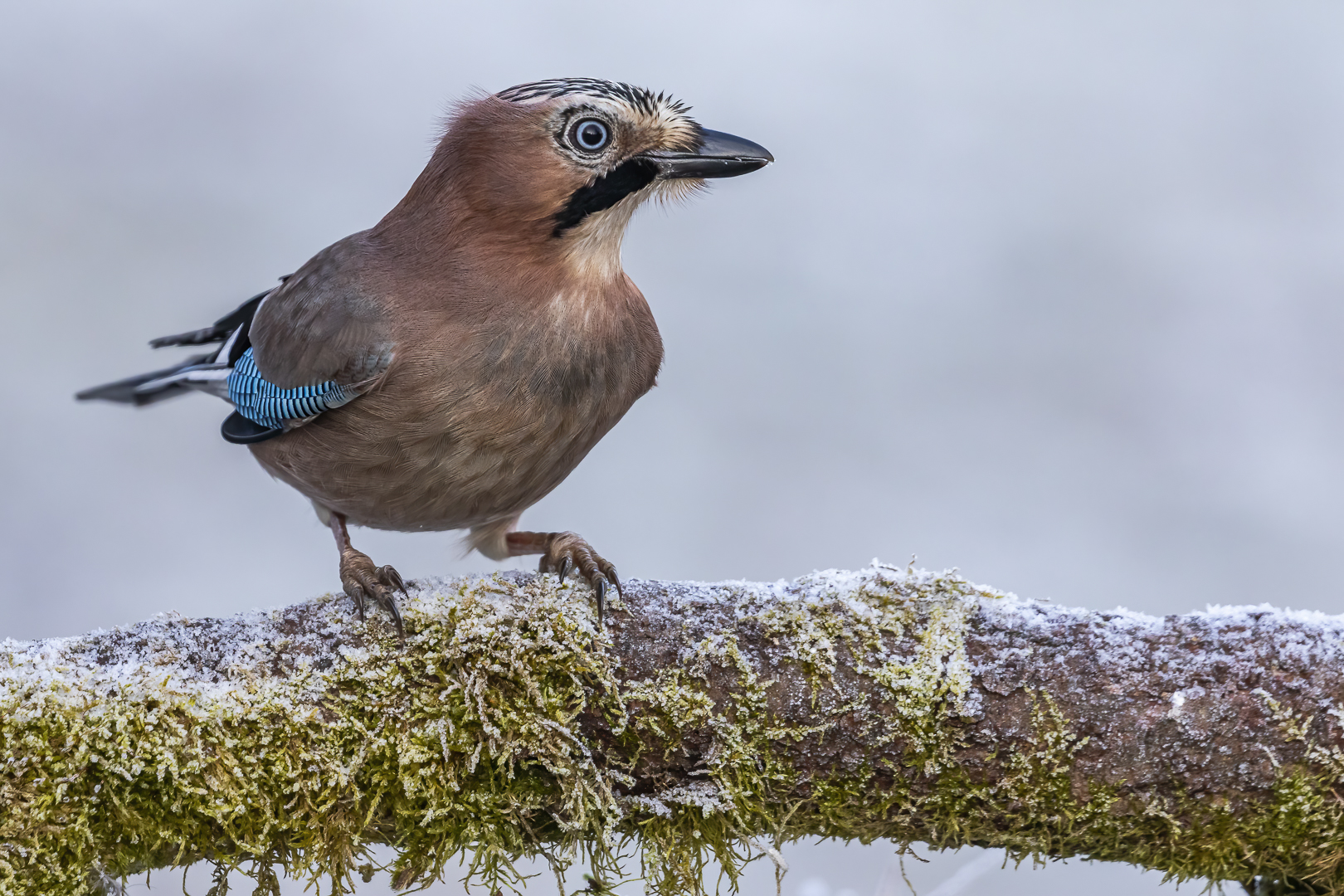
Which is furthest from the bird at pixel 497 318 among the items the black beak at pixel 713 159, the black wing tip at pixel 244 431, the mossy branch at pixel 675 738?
the mossy branch at pixel 675 738

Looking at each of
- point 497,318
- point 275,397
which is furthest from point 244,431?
point 497,318

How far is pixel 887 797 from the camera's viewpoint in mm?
2625

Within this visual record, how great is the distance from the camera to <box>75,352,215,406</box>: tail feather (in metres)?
4.61

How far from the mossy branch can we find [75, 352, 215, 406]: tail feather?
2127mm

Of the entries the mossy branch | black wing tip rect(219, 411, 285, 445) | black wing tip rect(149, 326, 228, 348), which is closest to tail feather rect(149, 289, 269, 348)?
black wing tip rect(149, 326, 228, 348)

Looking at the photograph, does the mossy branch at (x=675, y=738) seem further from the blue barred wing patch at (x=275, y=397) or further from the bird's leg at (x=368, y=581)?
the blue barred wing patch at (x=275, y=397)

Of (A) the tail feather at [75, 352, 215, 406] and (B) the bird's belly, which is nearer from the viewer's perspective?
(B) the bird's belly

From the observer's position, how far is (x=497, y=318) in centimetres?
328

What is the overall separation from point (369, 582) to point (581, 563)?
624 millimetres

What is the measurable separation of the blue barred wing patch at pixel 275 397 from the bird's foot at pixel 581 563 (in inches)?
31.1

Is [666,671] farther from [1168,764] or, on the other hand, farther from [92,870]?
[92,870]

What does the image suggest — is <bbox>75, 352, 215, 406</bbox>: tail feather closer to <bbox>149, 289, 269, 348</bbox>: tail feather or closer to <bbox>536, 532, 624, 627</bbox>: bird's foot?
<bbox>149, 289, 269, 348</bbox>: tail feather

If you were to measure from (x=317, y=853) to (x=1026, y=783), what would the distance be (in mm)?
1583

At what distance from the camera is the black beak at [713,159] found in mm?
3352
